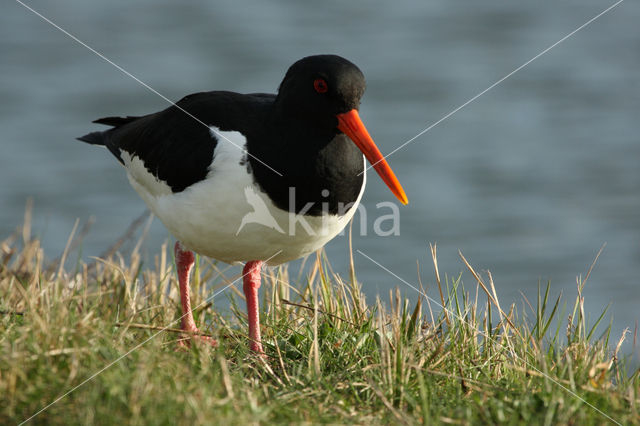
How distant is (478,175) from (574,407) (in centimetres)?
961

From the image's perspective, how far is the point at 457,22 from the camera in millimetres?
17000

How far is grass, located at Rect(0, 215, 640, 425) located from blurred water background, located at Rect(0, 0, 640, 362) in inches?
221

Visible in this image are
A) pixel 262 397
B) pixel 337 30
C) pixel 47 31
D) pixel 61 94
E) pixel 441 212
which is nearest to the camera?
pixel 262 397

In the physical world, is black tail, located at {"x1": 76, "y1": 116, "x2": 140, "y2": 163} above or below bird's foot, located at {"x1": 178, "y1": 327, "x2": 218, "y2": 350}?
above

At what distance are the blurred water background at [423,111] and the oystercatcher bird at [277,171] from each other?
568cm

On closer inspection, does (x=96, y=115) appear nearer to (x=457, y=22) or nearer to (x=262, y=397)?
(x=457, y=22)

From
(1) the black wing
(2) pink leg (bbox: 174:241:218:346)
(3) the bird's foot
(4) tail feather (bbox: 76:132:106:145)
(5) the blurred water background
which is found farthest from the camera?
(5) the blurred water background

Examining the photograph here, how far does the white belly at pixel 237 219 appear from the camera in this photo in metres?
4.42

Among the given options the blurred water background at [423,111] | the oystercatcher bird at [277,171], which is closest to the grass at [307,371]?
the oystercatcher bird at [277,171]

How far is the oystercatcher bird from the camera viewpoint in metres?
4.43

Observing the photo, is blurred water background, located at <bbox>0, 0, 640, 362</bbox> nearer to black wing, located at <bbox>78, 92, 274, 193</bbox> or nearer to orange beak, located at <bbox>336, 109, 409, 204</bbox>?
black wing, located at <bbox>78, 92, 274, 193</bbox>

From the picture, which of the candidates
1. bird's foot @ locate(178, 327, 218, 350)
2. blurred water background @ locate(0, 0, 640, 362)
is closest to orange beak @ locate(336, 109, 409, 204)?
bird's foot @ locate(178, 327, 218, 350)

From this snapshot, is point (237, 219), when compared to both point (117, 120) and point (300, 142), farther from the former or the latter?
point (117, 120)

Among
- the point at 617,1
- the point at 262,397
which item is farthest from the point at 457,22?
the point at 262,397
